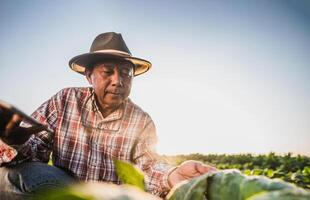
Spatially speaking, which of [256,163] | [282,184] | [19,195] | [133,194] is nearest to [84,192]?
[133,194]

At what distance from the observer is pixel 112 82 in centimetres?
226

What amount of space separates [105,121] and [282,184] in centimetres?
217

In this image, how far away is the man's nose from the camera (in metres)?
2.25

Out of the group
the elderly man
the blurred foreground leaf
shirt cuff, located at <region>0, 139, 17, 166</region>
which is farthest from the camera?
the elderly man

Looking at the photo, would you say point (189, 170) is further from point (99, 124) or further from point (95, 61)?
point (95, 61)

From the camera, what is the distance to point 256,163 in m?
10.5

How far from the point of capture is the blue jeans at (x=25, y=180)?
3.63ft

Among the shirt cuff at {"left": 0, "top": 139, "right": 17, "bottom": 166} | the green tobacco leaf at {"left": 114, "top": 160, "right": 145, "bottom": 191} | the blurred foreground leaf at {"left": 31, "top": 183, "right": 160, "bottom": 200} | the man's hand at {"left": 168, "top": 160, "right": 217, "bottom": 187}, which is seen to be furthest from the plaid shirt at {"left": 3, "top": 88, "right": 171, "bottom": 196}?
the blurred foreground leaf at {"left": 31, "top": 183, "right": 160, "bottom": 200}

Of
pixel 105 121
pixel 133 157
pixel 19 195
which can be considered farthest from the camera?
pixel 105 121

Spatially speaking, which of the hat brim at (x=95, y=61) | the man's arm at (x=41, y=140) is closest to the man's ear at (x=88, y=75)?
the hat brim at (x=95, y=61)

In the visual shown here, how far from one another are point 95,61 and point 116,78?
0.37 m

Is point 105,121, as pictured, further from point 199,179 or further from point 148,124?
point 199,179

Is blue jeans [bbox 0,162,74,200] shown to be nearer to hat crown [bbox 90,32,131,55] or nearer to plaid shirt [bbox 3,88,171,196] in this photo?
plaid shirt [bbox 3,88,171,196]

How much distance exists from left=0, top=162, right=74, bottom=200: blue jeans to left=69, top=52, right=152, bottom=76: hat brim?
44.3 inches
